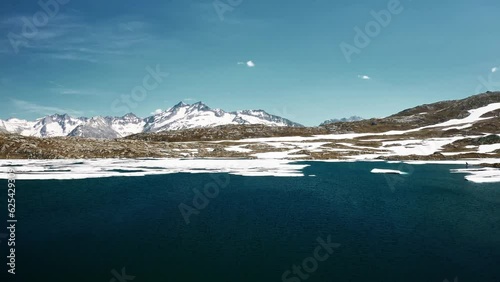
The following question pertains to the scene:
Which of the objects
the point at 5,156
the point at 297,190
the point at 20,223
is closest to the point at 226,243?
the point at 20,223

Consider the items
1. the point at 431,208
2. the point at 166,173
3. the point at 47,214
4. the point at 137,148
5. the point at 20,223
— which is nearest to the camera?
the point at 20,223

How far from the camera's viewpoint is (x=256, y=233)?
32250 millimetres

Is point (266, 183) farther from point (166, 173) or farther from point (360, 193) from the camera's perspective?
point (166, 173)

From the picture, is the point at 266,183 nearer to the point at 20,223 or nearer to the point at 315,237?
the point at 315,237

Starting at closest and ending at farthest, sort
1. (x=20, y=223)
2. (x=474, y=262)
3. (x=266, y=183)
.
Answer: (x=474, y=262)
(x=20, y=223)
(x=266, y=183)

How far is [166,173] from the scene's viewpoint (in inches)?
2864

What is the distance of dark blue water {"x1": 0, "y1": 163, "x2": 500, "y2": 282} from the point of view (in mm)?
23984

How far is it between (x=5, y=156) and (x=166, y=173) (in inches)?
2299

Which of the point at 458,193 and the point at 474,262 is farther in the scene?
the point at 458,193

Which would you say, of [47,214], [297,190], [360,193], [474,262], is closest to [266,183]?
[297,190]

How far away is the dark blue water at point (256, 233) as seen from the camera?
78.7ft

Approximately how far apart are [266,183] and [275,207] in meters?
18.5

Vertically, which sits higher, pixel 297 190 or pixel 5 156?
pixel 5 156

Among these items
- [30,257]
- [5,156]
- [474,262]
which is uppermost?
[5,156]
